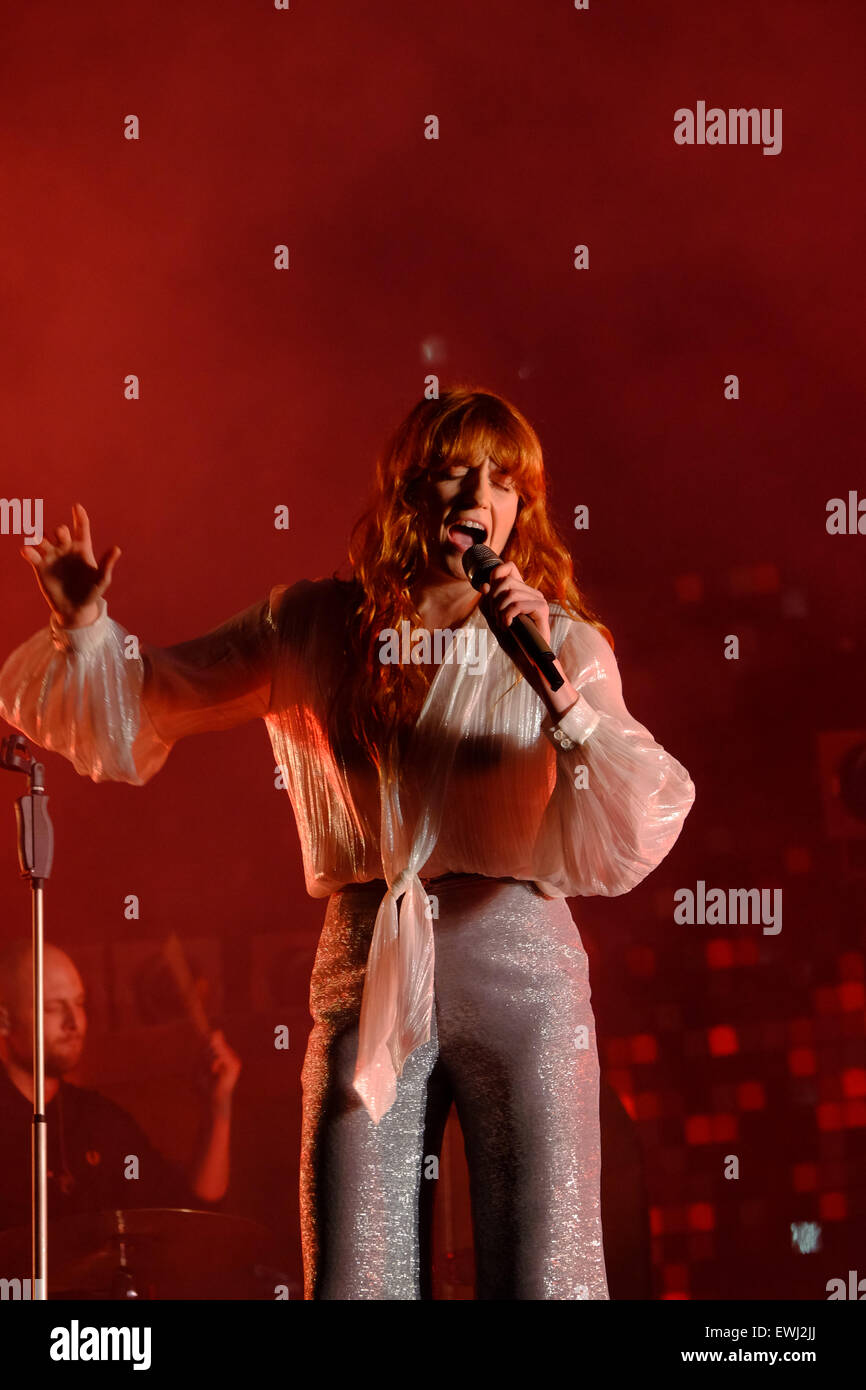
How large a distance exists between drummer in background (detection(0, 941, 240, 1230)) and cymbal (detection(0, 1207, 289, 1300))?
0.08 metres

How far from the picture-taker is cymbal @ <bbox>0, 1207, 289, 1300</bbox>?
2553mm

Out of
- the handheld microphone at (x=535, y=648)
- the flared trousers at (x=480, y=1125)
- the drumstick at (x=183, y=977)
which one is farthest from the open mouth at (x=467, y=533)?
the drumstick at (x=183, y=977)

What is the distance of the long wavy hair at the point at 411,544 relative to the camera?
1662 mm

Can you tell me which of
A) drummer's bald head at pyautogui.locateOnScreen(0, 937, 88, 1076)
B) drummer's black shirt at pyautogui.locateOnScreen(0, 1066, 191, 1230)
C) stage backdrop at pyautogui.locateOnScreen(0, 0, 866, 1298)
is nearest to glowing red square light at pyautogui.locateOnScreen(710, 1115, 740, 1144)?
stage backdrop at pyautogui.locateOnScreen(0, 0, 866, 1298)

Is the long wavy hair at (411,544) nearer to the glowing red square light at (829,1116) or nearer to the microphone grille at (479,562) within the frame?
the microphone grille at (479,562)

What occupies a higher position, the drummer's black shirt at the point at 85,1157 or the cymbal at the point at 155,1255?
the drummer's black shirt at the point at 85,1157

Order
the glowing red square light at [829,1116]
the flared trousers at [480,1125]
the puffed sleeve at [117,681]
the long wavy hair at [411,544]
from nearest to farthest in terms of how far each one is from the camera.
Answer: the flared trousers at [480,1125] < the long wavy hair at [411,544] < the puffed sleeve at [117,681] < the glowing red square light at [829,1116]

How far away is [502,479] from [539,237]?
109 cm

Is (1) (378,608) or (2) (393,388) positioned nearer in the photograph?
(1) (378,608)

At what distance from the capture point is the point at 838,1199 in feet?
8.71

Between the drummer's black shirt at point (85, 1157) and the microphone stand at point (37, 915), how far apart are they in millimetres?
699

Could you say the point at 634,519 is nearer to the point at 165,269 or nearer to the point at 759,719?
the point at 759,719

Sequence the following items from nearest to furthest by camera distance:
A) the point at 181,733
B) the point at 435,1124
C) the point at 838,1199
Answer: the point at 435,1124, the point at 181,733, the point at 838,1199
